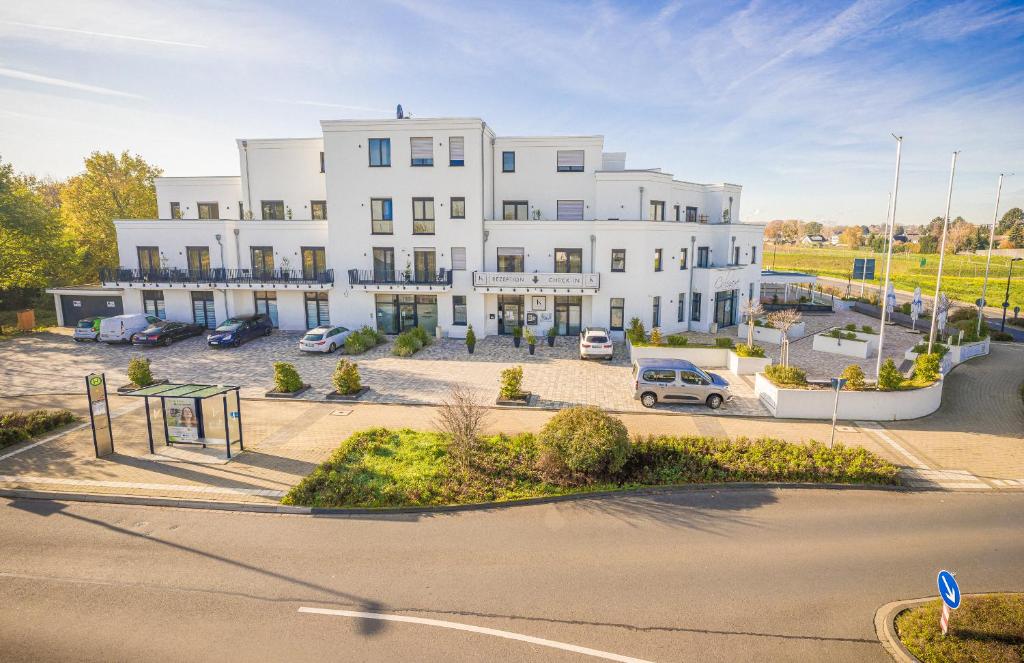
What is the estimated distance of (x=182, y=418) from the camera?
15.3 metres

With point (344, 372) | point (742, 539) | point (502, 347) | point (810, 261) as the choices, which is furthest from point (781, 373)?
point (810, 261)

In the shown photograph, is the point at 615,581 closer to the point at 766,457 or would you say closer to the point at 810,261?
the point at 766,457

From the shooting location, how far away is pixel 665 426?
17.0 m

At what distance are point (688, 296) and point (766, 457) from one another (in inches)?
752

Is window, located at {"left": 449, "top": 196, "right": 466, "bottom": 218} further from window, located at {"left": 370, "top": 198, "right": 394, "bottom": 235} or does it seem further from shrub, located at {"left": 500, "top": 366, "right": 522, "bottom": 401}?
shrub, located at {"left": 500, "top": 366, "right": 522, "bottom": 401}

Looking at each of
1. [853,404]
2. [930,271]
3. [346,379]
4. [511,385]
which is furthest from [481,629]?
[930,271]

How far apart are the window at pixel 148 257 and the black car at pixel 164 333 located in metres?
5.17

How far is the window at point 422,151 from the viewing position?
95.5 ft

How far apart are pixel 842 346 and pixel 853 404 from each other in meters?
10.7

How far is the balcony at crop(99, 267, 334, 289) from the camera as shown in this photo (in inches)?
1204

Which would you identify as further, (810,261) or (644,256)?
(810,261)

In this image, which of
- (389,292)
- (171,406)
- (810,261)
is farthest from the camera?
(810,261)

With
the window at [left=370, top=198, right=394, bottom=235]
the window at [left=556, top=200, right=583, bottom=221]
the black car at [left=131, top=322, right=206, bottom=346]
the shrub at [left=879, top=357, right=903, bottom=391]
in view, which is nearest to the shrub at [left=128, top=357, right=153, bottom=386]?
the black car at [left=131, top=322, right=206, bottom=346]

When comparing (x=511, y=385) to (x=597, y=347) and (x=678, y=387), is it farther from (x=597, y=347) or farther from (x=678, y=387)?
(x=597, y=347)
